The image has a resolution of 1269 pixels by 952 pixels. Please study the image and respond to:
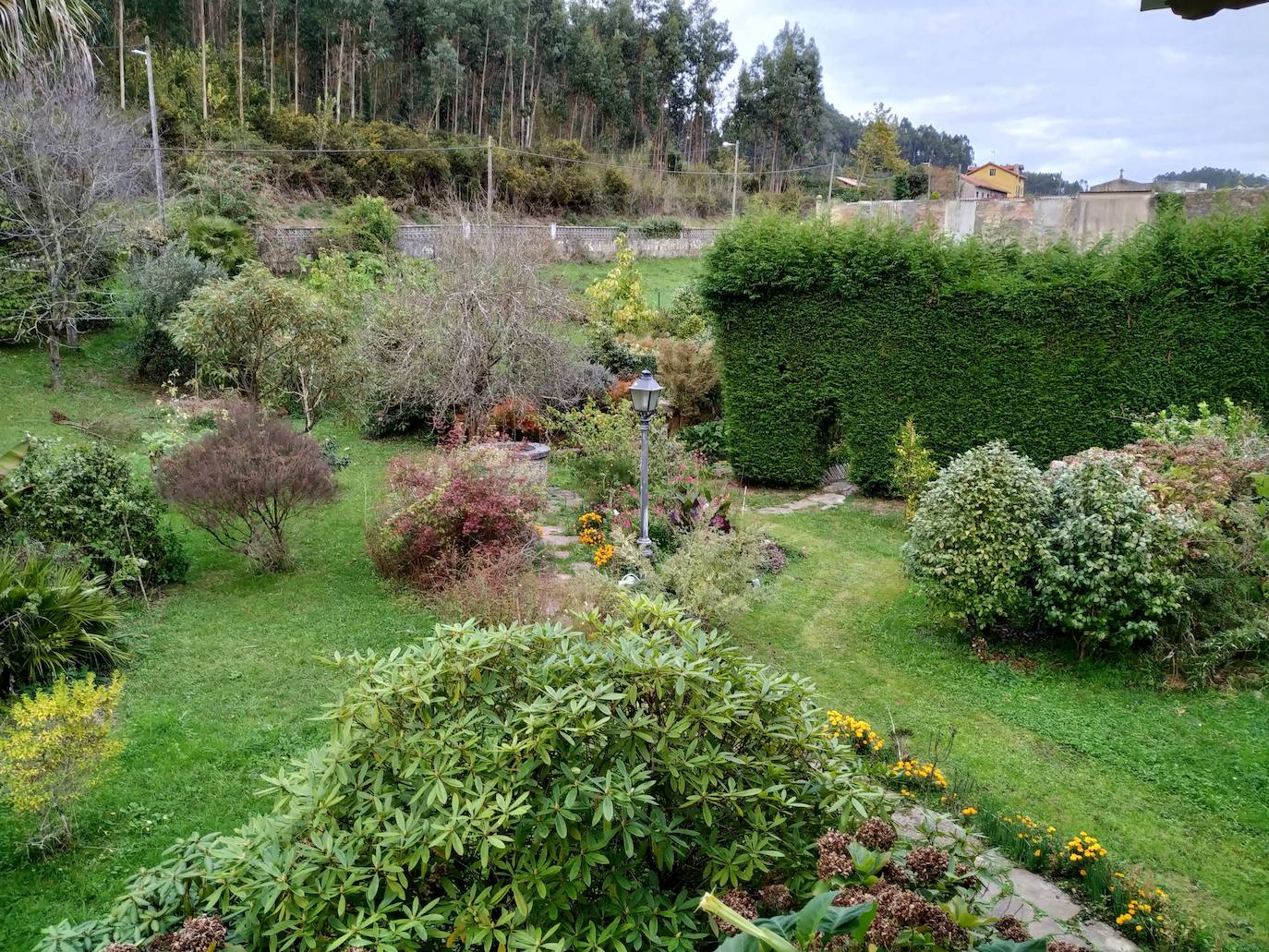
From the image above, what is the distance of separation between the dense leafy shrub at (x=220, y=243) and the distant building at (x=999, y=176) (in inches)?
2302

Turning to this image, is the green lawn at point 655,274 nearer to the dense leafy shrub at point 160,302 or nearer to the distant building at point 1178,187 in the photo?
the dense leafy shrub at point 160,302

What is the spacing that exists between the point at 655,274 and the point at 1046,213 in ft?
63.0

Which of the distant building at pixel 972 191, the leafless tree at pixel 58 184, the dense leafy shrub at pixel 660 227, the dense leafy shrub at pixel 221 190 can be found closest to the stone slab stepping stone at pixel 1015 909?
the leafless tree at pixel 58 184

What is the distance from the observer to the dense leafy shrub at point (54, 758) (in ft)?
12.6

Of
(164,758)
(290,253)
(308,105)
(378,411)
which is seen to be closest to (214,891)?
(164,758)

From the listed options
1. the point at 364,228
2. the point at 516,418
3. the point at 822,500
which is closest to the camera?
the point at 822,500

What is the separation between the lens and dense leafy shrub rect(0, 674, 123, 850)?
151 inches

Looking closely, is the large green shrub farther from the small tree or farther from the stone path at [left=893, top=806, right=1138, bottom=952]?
the small tree

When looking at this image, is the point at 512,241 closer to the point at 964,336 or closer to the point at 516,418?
the point at 516,418

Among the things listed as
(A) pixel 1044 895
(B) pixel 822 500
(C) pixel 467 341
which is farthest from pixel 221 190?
(A) pixel 1044 895

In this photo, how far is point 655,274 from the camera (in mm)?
30469

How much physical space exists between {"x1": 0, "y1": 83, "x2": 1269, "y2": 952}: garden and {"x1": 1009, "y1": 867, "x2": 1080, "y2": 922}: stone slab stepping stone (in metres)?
0.03

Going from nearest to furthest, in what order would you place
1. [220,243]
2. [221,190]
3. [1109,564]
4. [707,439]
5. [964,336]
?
[1109,564]
[964,336]
[707,439]
[220,243]
[221,190]

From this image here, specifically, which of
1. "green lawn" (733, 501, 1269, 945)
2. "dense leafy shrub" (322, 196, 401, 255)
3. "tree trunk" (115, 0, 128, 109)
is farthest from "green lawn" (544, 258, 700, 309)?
"green lawn" (733, 501, 1269, 945)
